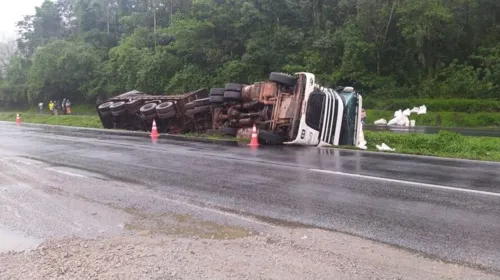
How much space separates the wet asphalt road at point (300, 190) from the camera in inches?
201

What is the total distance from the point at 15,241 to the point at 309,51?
3335 centimetres

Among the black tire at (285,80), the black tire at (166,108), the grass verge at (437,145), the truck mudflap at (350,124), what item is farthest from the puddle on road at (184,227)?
the black tire at (166,108)

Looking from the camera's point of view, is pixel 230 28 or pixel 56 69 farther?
pixel 56 69

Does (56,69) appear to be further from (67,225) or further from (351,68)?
(67,225)

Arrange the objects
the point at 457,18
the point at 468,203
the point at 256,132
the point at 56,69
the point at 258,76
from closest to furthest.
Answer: the point at 468,203
the point at 256,132
the point at 457,18
the point at 258,76
the point at 56,69

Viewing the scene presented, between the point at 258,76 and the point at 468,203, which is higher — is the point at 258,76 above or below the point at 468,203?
above

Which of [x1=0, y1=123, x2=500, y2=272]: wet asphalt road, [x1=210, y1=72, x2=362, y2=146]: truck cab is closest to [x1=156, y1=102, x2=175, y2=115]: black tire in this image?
[x1=210, y1=72, x2=362, y2=146]: truck cab

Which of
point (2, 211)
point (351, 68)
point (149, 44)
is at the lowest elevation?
point (2, 211)

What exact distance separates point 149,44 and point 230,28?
36.0ft

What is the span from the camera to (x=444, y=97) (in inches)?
1214

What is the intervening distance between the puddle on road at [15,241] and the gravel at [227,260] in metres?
0.17

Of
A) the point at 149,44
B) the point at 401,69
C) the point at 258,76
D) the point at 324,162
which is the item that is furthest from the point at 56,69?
the point at 324,162

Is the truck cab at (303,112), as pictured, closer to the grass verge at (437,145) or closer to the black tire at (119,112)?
the grass verge at (437,145)

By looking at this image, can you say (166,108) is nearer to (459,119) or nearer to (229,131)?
(229,131)
